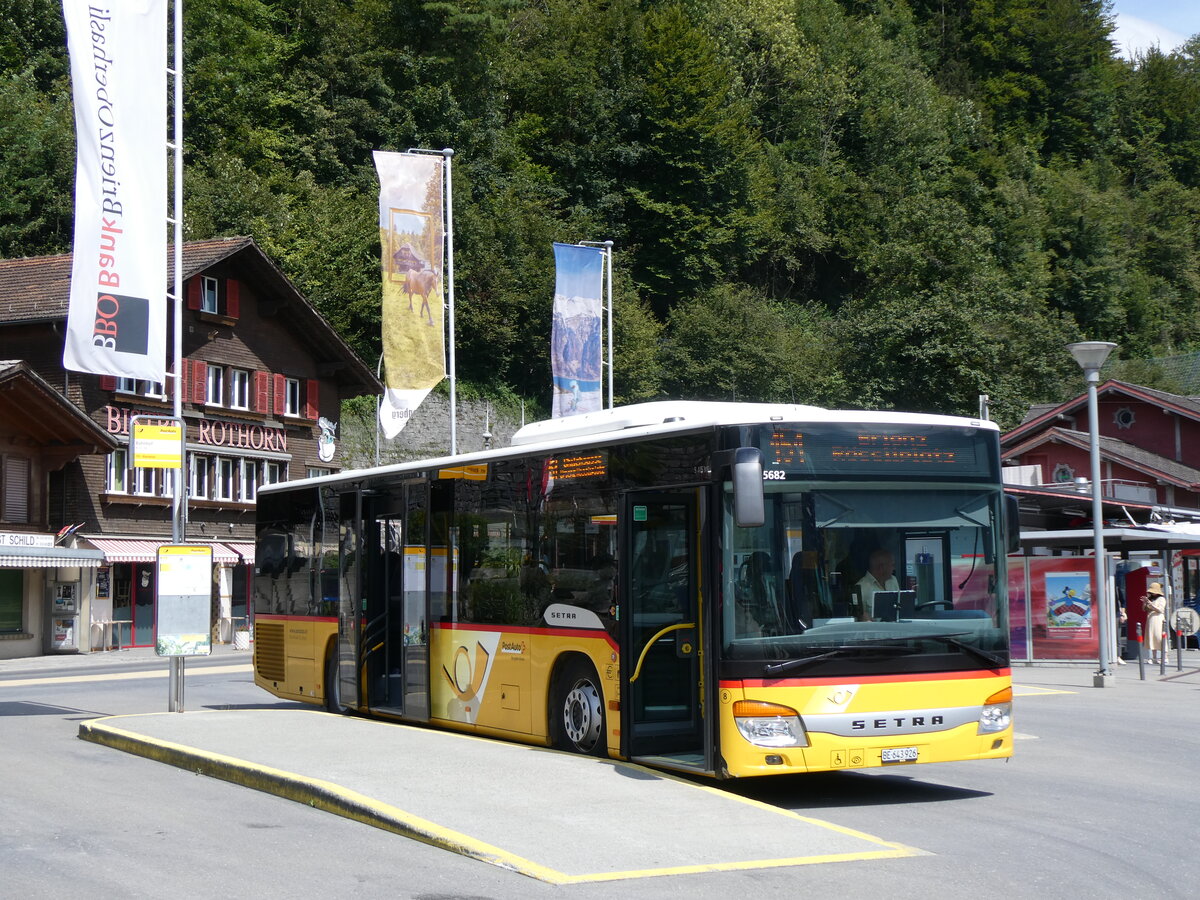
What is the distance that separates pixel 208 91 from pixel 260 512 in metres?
43.8

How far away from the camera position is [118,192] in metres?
16.7

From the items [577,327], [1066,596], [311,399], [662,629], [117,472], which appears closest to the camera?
[662,629]

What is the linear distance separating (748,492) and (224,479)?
124ft

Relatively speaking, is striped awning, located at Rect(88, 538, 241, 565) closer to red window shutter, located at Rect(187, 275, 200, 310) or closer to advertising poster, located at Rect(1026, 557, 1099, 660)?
red window shutter, located at Rect(187, 275, 200, 310)

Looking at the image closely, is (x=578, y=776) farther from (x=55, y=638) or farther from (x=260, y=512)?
(x=55, y=638)

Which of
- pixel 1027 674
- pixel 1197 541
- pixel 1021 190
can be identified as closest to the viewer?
pixel 1027 674

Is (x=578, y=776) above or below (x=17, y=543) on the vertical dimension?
below

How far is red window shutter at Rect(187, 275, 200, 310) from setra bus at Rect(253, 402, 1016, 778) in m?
33.0

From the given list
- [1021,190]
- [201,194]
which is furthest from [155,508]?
[1021,190]

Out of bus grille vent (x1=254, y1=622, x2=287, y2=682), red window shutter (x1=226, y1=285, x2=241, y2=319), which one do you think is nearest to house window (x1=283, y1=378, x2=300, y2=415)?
red window shutter (x1=226, y1=285, x2=241, y2=319)

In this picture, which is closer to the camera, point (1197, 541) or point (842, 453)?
point (842, 453)

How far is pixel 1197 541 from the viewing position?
28719 millimetres

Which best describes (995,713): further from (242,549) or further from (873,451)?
(242,549)

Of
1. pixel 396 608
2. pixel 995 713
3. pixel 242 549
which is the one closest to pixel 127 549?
pixel 242 549
